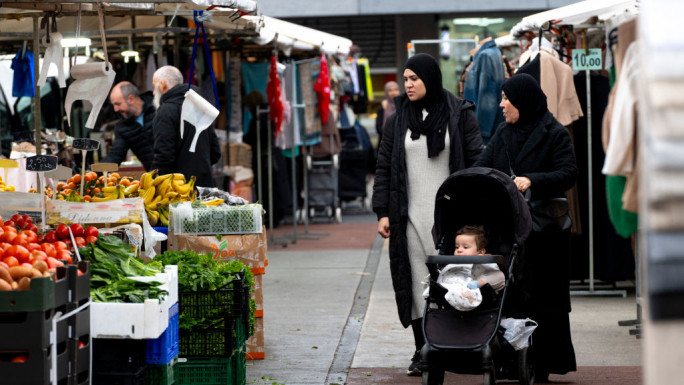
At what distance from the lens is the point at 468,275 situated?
5.72 meters

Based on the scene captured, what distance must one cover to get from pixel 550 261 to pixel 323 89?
28.7 feet

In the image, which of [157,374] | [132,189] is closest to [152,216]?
[132,189]

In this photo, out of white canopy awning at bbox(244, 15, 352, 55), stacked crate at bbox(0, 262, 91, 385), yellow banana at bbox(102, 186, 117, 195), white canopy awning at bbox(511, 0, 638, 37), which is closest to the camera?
stacked crate at bbox(0, 262, 91, 385)

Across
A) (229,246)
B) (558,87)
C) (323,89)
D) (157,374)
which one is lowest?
(157,374)

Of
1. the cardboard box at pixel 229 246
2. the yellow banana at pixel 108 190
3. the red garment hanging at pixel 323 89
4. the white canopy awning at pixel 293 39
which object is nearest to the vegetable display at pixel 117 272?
the cardboard box at pixel 229 246

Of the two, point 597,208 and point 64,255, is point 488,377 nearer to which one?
point 64,255

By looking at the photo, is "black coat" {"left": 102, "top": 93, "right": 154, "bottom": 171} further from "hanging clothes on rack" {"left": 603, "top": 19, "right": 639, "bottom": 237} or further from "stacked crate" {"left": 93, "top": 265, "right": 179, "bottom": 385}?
"hanging clothes on rack" {"left": 603, "top": 19, "right": 639, "bottom": 237}

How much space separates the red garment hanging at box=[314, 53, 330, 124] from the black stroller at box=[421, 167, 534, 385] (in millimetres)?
8553

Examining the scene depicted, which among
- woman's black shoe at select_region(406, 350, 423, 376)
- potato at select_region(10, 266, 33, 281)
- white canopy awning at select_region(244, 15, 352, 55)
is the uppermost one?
white canopy awning at select_region(244, 15, 352, 55)

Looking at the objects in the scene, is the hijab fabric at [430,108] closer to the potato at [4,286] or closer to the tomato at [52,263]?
the tomato at [52,263]

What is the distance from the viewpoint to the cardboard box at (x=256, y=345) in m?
7.27

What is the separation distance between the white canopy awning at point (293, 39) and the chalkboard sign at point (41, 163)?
5.93 meters

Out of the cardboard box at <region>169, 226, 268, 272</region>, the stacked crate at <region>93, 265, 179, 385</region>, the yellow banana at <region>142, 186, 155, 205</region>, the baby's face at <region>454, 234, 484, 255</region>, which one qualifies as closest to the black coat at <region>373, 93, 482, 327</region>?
the baby's face at <region>454, 234, 484, 255</region>

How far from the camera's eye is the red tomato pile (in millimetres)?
4730
